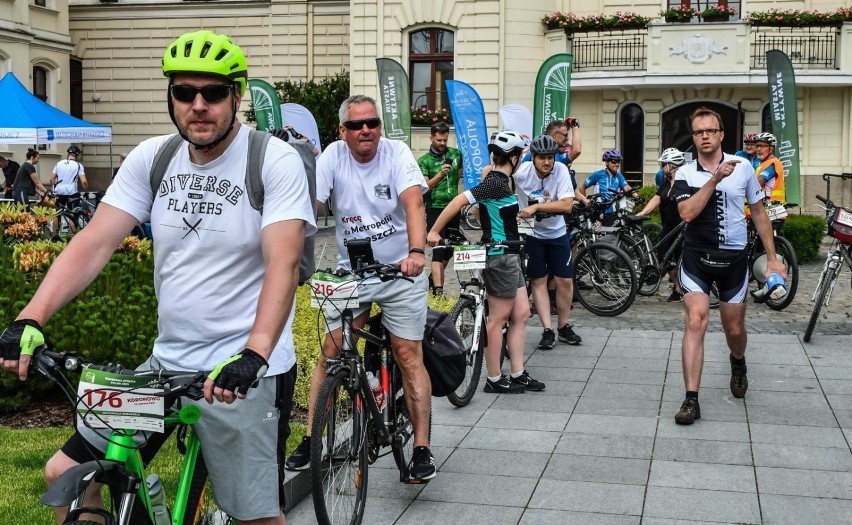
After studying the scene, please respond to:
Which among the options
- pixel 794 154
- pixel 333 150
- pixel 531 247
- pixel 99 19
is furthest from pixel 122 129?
pixel 333 150

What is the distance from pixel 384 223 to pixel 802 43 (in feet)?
77.3

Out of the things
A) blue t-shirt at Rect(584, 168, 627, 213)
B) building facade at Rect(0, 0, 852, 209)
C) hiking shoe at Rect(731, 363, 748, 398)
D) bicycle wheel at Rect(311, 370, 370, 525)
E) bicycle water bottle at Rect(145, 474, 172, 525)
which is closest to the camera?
bicycle water bottle at Rect(145, 474, 172, 525)

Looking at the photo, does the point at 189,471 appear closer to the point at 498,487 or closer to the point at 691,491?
the point at 498,487

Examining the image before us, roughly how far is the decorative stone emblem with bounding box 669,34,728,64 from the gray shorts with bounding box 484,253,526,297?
20747 mm

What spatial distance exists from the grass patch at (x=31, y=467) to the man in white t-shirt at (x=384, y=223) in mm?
638

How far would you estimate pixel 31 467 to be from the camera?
18.3 ft

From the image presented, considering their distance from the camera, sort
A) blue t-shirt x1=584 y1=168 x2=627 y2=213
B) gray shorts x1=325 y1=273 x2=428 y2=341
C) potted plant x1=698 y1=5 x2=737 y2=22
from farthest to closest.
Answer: potted plant x1=698 y1=5 x2=737 y2=22, blue t-shirt x1=584 y1=168 x2=627 y2=213, gray shorts x1=325 y1=273 x2=428 y2=341

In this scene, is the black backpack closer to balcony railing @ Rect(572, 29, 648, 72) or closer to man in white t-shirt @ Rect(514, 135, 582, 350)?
man in white t-shirt @ Rect(514, 135, 582, 350)

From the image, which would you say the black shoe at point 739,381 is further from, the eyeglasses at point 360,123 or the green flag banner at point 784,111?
the green flag banner at point 784,111

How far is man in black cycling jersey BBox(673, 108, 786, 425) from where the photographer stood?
691 centimetres

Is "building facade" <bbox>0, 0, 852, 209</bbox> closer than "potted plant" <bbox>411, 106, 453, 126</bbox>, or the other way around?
"building facade" <bbox>0, 0, 852, 209</bbox>

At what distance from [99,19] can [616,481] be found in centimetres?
3254

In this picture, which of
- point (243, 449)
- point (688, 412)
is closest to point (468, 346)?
point (688, 412)

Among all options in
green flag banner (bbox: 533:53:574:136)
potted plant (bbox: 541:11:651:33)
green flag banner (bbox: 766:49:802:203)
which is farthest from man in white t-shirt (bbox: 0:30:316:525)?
potted plant (bbox: 541:11:651:33)
